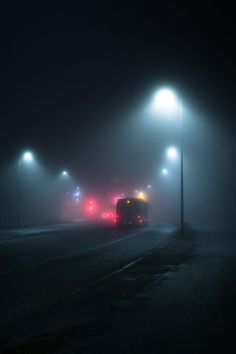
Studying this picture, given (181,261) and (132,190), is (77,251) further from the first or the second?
(132,190)

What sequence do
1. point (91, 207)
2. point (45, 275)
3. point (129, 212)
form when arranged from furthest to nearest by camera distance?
point (91, 207) → point (129, 212) → point (45, 275)

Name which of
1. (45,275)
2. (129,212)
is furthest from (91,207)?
(45,275)

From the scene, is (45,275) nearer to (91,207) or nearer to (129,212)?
(129,212)

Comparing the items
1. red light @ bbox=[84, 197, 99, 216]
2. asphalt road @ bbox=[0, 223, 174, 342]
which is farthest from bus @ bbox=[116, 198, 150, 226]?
red light @ bbox=[84, 197, 99, 216]

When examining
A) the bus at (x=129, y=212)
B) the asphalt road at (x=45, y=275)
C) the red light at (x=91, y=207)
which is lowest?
the asphalt road at (x=45, y=275)

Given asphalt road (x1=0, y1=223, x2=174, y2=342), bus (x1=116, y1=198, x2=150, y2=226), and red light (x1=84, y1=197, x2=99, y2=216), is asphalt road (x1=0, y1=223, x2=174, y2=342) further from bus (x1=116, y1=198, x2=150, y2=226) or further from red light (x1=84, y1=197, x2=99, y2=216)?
red light (x1=84, y1=197, x2=99, y2=216)

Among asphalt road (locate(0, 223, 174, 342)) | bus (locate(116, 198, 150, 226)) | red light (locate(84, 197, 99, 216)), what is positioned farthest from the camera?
red light (locate(84, 197, 99, 216))

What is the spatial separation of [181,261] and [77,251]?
7.46m

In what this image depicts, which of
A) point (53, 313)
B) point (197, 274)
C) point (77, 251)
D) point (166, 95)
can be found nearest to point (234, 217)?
point (166, 95)

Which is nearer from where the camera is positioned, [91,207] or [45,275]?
[45,275]

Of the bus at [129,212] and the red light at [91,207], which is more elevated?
the red light at [91,207]

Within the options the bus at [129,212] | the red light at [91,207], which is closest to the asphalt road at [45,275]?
the bus at [129,212]

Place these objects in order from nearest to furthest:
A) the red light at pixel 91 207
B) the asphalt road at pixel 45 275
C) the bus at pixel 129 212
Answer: the asphalt road at pixel 45 275 → the bus at pixel 129 212 → the red light at pixel 91 207

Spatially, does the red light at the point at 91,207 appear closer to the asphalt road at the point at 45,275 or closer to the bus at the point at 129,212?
the bus at the point at 129,212
